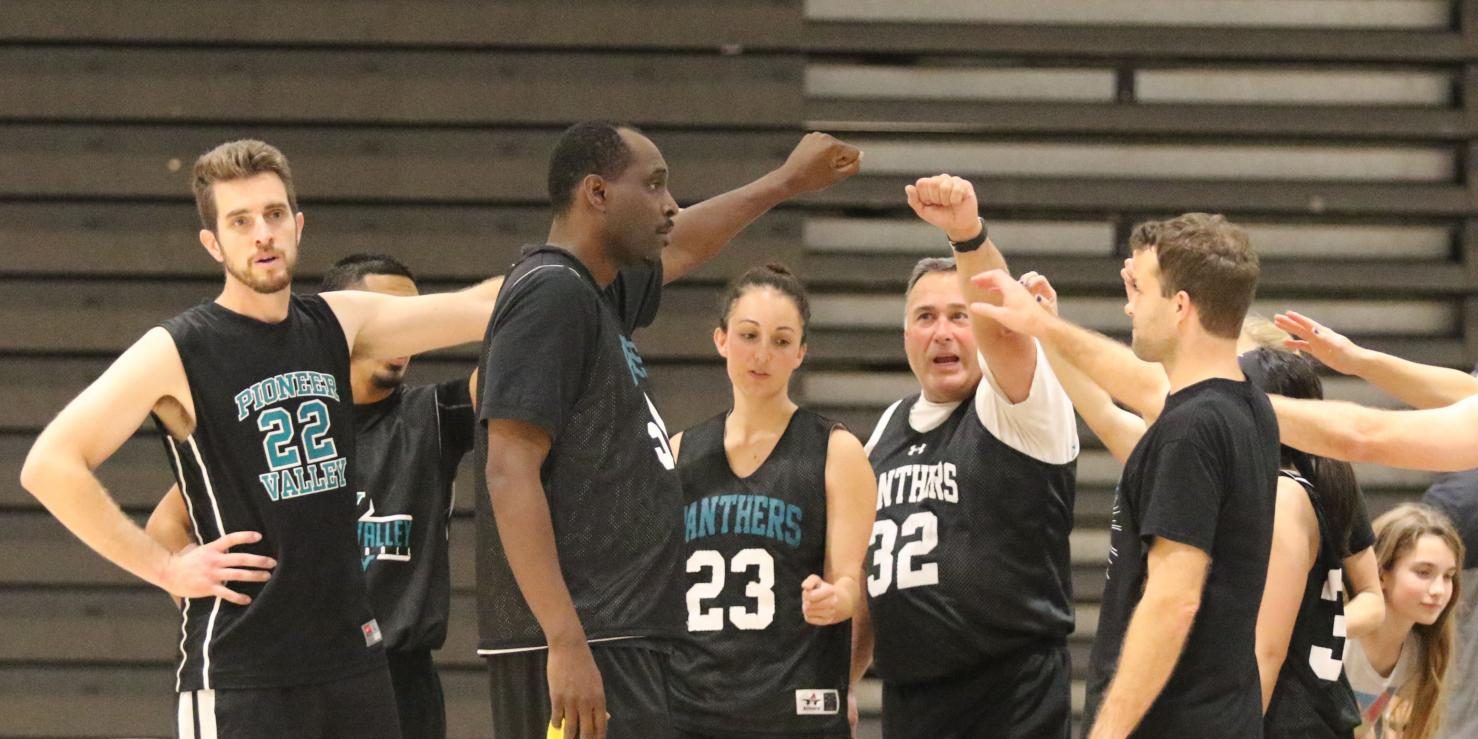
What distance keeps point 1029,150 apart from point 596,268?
10.5 ft

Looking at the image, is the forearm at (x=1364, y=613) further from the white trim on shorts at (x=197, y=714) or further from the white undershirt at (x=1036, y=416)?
the white trim on shorts at (x=197, y=714)

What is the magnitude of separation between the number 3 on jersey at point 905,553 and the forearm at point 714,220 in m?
0.74

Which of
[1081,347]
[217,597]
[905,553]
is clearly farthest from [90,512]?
[1081,347]

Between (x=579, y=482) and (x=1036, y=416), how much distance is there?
1.21 meters

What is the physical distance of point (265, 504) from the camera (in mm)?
3006

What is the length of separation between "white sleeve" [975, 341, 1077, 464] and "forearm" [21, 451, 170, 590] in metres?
1.74

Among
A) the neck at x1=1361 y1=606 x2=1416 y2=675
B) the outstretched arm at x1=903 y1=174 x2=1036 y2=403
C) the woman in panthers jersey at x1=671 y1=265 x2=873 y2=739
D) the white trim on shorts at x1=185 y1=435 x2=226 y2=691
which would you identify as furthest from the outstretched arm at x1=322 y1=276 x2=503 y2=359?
the neck at x1=1361 y1=606 x2=1416 y2=675

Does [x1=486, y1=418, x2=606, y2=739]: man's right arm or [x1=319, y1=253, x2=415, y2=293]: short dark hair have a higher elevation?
[x1=319, y1=253, x2=415, y2=293]: short dark hair

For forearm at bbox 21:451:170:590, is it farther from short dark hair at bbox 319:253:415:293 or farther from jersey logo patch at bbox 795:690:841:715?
jersey logo patch at bbox 795:690:841:715

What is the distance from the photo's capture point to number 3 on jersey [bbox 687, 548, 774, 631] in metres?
3.50

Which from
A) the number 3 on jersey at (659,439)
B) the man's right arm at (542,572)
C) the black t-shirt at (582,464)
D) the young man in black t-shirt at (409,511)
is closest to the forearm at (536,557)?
the man's right arm at (542,572)

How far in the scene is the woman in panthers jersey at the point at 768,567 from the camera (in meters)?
3.47

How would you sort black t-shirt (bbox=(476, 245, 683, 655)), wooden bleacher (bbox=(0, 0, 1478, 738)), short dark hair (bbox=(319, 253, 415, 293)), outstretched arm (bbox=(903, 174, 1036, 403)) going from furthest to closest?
wooden bleacher (bbox=(0, 0, 1478, 738)) < short dark hair (bbox=(319, 253, 415, 293)) < outstretched arm (bbox=(903, 174, 1036, 403)) < black t-shirt (bbox=(476, 245, 683, 655))

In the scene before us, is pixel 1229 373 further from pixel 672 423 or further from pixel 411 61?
pixel 411 61
